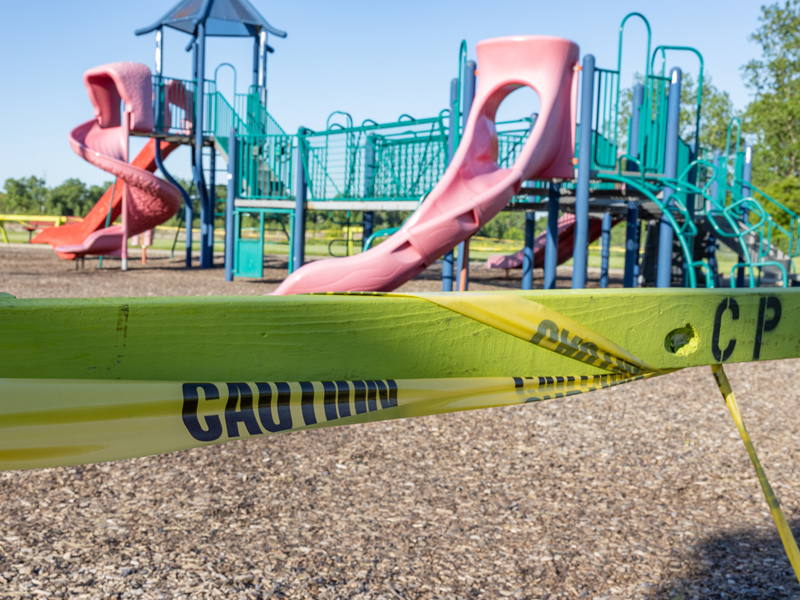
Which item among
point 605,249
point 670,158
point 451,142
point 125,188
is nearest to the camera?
point 670,158

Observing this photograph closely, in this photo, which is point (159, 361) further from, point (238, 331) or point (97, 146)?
point (97, 146)

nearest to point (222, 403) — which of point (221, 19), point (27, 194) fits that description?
point (221, 19)

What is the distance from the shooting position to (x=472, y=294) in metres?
1.12

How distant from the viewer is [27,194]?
49.2m

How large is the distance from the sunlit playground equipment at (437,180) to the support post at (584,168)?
0.02 m

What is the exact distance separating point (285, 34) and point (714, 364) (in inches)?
753

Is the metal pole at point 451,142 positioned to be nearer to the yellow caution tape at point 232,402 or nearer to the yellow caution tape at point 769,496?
the yellow caution tape at point 769,496

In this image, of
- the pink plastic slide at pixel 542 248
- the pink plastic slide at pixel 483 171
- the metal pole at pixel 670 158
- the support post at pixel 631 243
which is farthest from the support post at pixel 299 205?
the metal pole at pixel 670 158

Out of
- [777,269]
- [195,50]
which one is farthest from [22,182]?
[777,269]

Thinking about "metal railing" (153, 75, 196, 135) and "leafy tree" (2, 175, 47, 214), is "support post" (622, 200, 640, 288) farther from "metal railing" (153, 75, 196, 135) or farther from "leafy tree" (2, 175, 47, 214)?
"leafy tree" (2, 175, 47, 214)

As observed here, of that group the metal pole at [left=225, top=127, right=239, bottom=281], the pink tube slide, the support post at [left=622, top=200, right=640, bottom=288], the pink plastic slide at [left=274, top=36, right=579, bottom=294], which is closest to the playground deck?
the metal pole at [left=225, top=127, right=239, bottom=281]

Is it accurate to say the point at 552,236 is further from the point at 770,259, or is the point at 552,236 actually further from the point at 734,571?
the point at 734,571

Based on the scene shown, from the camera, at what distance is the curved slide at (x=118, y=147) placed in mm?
15570

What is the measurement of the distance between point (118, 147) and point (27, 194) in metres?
38.6
